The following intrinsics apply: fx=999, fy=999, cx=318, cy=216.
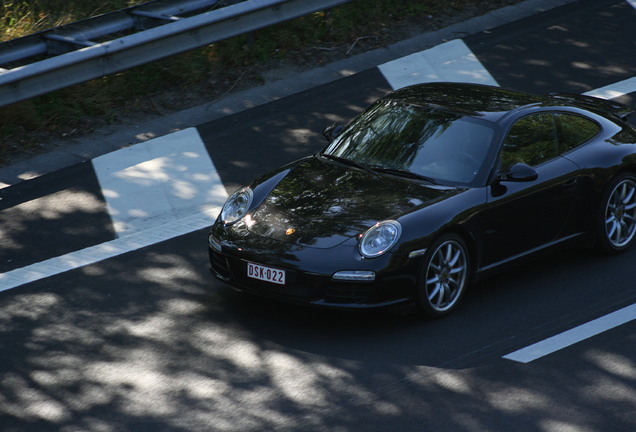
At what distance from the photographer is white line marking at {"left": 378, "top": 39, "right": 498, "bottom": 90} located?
1183 cm

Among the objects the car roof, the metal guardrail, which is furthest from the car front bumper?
the metal guardrail

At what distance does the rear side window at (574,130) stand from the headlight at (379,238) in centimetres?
191

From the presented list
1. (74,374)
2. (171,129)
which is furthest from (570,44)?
(74,374)

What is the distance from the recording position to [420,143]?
7.76 meters

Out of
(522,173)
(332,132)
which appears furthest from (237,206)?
(522,173)

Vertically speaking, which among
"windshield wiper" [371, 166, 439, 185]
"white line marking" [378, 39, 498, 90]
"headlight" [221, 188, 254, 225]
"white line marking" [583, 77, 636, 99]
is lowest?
"white line marking" [583, 77, 636, 99]

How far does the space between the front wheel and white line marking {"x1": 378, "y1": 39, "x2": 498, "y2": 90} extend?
4.75m

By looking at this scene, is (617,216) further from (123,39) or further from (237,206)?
(123,39)

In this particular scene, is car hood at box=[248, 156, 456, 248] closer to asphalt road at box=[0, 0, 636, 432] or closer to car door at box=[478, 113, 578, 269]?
car door at box=[478, 113, 578, 269]

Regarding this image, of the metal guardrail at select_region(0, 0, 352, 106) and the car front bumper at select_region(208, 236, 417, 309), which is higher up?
the metal guardrail at select_region(0, 0, 352, 106)

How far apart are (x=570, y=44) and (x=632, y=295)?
604cm

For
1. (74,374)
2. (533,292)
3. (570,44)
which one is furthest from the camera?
(570,44)

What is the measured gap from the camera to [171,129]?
35.5 feet

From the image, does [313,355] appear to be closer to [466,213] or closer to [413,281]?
[413,281]
